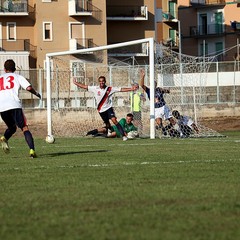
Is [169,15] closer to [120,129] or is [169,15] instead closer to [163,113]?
[163,113]

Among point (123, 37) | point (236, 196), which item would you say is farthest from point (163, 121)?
point (123, 37)

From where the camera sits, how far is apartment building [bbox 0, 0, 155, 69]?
69.6m

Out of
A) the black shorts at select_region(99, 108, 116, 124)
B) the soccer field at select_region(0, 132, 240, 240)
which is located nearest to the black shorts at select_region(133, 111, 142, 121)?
the black shorts at select_region(99, 108, 116, 124)

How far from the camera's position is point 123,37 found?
76.3 metres

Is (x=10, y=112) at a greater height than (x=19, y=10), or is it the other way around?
(x=19, y=10)

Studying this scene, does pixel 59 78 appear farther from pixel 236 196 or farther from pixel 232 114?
pixel 236 196

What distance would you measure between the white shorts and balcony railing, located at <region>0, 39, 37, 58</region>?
41140mm

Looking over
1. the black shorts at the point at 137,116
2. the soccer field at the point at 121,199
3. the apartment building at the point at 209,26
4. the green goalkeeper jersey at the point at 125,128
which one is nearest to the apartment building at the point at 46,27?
the apartment building at the point at 209,26

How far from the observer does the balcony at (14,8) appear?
69.6 metres

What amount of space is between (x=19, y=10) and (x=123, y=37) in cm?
1024

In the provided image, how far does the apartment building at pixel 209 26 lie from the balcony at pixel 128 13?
19441 mm

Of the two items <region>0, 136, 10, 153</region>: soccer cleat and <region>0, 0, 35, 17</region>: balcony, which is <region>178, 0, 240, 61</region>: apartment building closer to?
<region>0, 0, 35, 17</region>: balcony

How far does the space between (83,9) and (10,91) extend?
182ft

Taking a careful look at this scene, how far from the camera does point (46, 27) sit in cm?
7056
